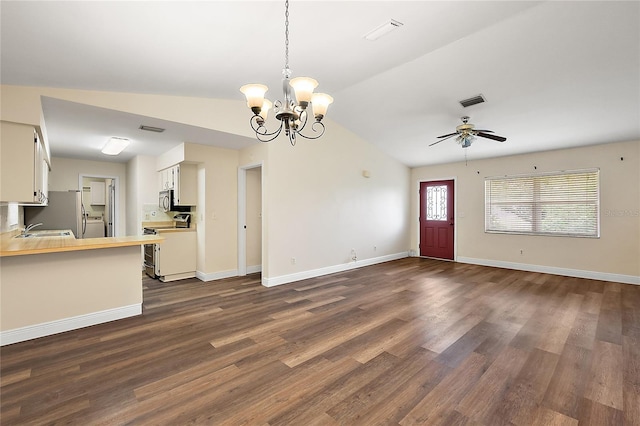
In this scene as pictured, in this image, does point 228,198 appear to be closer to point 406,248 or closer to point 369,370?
point 369,370

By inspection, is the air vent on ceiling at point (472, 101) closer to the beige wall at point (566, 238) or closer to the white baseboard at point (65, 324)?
the beige wall at point (566, 238)

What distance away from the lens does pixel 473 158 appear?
678 centimetres

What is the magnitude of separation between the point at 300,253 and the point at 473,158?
4.68 m

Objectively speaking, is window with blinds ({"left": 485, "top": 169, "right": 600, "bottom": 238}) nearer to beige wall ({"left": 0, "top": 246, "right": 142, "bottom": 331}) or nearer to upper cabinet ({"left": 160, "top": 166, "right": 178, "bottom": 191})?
upper cabinet ({"left": 160, "top": 166, "right": 178, "bottom": 191})

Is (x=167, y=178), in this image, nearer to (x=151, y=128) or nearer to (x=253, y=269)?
(x=151, y=128)

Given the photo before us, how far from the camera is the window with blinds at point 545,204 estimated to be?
18.0ft

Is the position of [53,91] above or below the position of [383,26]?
below

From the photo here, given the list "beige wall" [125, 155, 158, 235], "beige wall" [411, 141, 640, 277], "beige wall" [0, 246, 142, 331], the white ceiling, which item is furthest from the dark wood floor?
"beige wall" [125, 155, 158, 235]

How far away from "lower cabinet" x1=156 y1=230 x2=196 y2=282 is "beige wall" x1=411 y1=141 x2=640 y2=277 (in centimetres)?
612

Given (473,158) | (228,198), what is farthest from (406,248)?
(228,198)

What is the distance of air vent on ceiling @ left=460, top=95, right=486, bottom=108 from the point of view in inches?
164

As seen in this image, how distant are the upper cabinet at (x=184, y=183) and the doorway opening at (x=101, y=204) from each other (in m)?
2.57

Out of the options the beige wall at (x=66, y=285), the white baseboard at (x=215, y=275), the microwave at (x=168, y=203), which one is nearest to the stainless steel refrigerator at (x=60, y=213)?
the microwave at (x=168, y=203)

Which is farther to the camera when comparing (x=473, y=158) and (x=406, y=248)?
(x=406, y=248)
